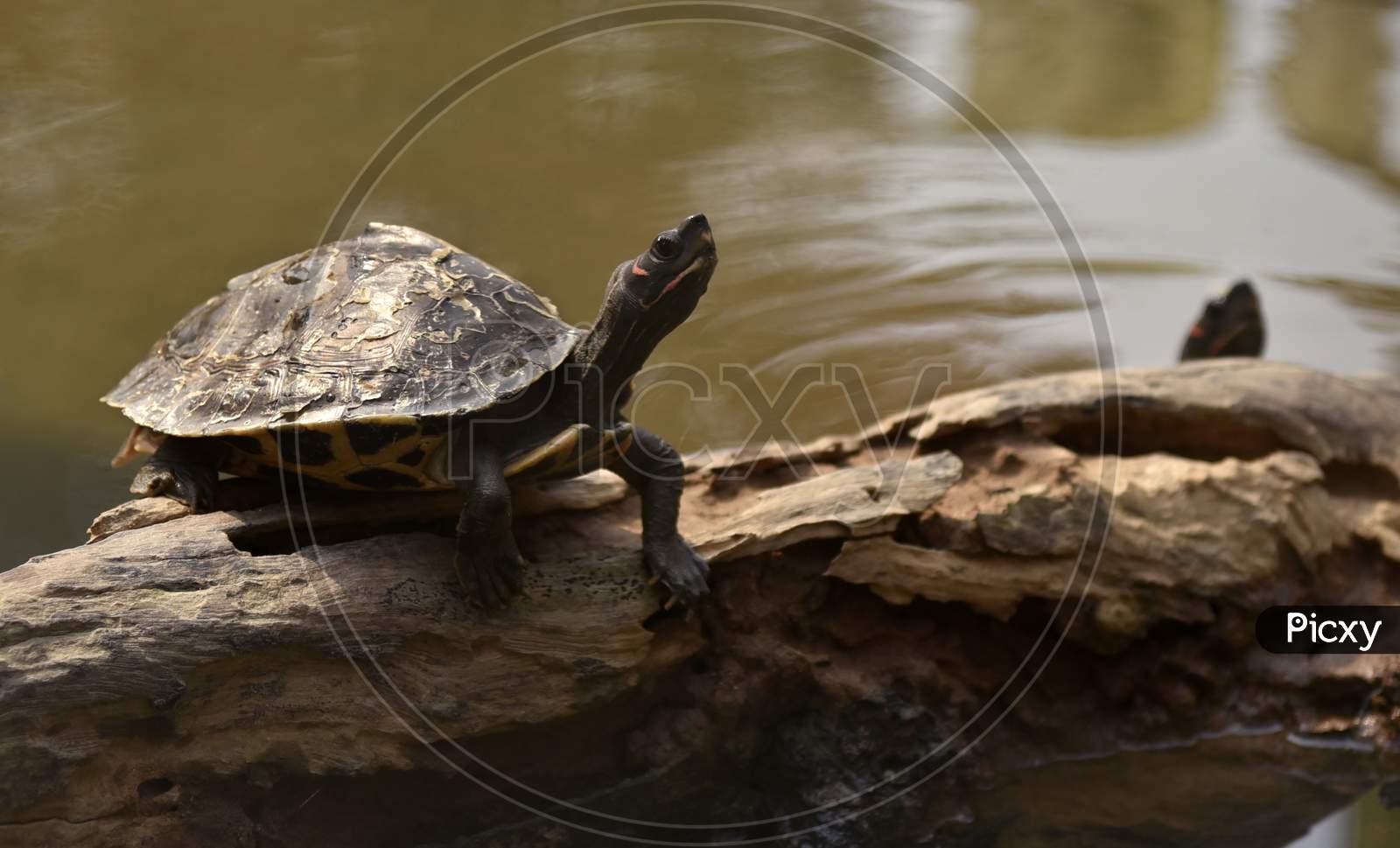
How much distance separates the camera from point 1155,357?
4570 mm

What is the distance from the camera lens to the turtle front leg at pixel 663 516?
95.5 inches

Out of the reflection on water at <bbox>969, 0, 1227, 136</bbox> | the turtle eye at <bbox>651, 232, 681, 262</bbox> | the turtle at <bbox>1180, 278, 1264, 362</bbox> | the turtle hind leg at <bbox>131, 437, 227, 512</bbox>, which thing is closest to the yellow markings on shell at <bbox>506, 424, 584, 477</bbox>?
the turtle eye at <bbox>651, 232, 681, 262</bbox>

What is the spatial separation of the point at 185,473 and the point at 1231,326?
3.60 meters

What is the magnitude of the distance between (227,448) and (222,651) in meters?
0.56

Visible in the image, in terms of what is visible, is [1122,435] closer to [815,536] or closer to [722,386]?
[815,536]

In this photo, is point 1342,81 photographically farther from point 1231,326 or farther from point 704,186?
point 704,186

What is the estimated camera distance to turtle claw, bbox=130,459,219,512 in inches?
98.2

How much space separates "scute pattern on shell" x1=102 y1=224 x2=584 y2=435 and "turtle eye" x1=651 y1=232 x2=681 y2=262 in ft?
1.05

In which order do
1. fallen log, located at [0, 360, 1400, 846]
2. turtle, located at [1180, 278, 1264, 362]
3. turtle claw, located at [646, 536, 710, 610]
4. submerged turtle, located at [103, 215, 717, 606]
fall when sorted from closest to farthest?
1. fallen log, located at [0, 360, 1400, 846]
2. submerged turtle, located at [103, 215, 717, 606]
3. turtle claw, located at [646, 536, 710, 610]
4. turtle, located at [1180, 278, 1264, 362]

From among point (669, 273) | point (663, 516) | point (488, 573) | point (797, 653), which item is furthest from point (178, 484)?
point (797, 653)

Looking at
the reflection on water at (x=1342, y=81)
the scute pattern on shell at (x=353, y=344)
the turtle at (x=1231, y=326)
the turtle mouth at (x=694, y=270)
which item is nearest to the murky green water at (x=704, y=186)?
the reflection on water at (x=1342, y=81)

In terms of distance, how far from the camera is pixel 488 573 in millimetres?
2289

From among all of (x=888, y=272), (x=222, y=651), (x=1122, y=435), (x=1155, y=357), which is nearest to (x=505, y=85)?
(x=888, y=272)

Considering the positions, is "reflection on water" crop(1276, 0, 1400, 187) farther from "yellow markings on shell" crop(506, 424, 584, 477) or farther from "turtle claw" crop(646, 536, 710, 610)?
"yellow markings on shell" crop(506, 424, 584, 477)
